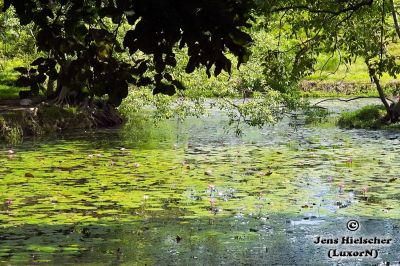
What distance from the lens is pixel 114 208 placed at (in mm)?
11492

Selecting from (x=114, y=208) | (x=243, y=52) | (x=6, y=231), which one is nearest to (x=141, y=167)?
(x=114, y=208)

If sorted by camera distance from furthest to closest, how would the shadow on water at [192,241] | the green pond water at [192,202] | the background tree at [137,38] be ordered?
the green pond water at [192,202]
the shadow on water at [192,241]
the background tree at [137,38]

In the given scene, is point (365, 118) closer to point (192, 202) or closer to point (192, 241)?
point (192, 202)

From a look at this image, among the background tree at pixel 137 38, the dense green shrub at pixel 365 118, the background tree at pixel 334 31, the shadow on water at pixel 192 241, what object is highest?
the background tree at pixel 334 31

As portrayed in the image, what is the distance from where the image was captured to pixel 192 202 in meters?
12.0

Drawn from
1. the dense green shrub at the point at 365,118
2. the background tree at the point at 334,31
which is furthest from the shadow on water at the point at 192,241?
the dense green shrub at the point at 365,118

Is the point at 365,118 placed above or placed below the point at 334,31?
below

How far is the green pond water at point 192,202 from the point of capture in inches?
357

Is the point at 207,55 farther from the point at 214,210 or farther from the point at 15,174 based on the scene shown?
the point at 15,174

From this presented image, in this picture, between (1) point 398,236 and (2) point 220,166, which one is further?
(2) point 220,166

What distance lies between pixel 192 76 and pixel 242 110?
6.26 ft

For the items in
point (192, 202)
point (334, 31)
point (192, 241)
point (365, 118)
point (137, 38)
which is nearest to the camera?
point (137, 38)

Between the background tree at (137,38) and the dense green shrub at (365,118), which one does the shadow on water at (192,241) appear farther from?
the dense green shrub at (365,118)

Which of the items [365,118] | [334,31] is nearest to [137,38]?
[334,31]
